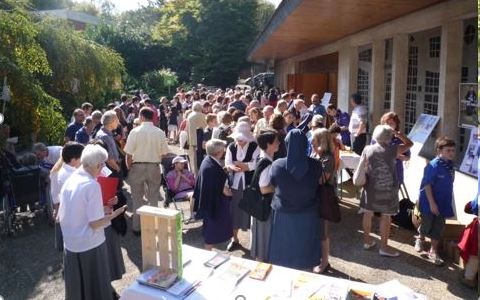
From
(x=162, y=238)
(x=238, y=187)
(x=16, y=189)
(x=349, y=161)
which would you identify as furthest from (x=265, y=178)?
(x=16, y=189)

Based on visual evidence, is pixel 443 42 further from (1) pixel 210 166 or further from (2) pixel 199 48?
(2) pixel 199 48

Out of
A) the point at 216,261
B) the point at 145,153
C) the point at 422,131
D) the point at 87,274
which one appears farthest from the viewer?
the point at 422,131

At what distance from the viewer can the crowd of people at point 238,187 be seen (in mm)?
3844

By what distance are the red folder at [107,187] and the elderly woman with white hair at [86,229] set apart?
0.16m

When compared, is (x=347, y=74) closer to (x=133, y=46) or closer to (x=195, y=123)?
(x=195, y=123)

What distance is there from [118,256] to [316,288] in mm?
2407

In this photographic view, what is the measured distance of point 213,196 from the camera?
525 cm

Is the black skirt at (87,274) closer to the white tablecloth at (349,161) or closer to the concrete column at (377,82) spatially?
the white tablecloth at (349,161)

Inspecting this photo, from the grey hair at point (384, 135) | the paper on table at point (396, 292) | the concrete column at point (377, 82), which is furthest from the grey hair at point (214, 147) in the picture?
the concrete column at point (377, 82)

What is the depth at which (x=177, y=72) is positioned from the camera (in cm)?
3844

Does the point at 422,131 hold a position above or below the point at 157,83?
below

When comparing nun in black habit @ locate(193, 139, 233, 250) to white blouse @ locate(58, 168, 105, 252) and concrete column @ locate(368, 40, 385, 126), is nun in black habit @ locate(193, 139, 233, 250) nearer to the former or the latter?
white blouse @ locate(58, 168, 105, 252)

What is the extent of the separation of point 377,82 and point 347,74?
2.02 metres

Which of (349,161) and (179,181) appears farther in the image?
(349,161)
